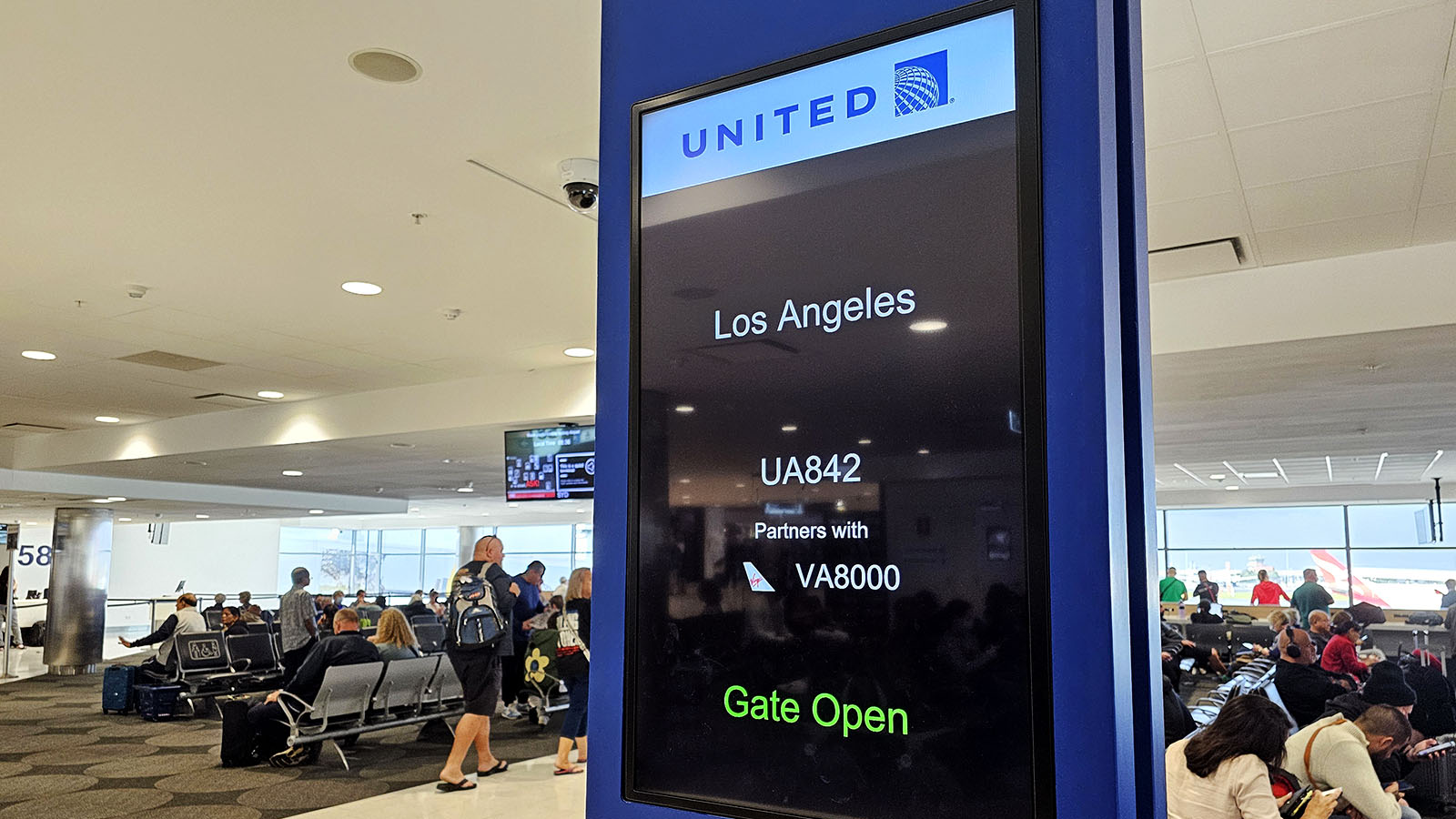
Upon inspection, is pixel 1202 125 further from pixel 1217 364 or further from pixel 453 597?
pixel 453 597

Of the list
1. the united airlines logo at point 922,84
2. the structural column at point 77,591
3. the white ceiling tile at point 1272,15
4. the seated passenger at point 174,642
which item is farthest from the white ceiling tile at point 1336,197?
the structural column at point 77,591

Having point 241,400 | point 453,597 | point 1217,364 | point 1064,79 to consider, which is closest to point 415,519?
point 241,400

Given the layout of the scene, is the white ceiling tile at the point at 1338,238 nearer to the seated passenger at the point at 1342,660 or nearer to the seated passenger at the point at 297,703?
the seated passenger at the point at 1342,660

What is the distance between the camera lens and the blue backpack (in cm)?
679

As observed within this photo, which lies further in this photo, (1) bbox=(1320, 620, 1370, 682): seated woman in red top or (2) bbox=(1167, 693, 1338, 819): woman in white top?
(1) bbox=(1320, 620, 1370, 682): seated woman in red top

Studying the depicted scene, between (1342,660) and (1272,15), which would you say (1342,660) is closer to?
(1342,660)

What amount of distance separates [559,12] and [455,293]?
327cm

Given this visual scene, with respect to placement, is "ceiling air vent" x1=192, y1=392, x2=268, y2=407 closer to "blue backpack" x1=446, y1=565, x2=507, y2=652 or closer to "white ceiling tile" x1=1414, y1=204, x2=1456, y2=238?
"blue backpack" x1=446, y1=565, x2=507, y2=652

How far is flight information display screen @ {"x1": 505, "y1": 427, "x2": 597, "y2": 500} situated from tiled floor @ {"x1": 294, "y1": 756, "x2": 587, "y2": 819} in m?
2.39

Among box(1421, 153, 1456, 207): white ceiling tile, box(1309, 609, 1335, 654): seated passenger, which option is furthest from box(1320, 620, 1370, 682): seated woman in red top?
box(1421, 153, 1456, 207): white ceiling tile

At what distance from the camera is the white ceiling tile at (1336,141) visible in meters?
3.51

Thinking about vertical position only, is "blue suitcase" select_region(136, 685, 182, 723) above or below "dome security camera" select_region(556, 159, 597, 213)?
below

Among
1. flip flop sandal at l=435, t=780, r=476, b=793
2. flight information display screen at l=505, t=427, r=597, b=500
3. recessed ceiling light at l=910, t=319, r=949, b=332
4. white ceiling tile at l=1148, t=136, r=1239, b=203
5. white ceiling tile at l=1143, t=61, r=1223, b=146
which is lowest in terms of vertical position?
flip flop sandal at l=435, t=780, r=476, b=793

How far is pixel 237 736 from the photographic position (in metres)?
7.50
